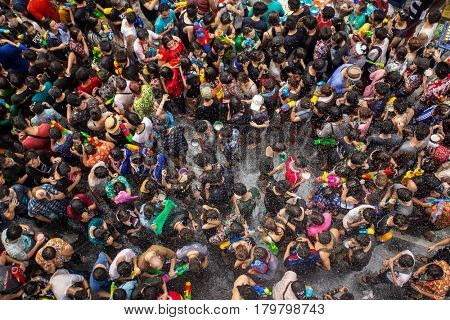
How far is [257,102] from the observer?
22.0 ft

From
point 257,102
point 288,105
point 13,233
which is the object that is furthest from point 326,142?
point 13,233

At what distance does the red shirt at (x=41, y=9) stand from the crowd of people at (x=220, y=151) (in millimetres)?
30

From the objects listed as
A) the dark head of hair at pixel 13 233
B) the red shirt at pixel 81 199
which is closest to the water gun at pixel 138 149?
the red shirt at pixel 81 199

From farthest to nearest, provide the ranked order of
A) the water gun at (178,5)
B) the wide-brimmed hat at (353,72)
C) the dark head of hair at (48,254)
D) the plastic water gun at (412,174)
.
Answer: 1. the water gun at (178,5)
2. the wide-brimmed hat at (353,72)
3. the plastic water gun at (412,174)
4. the dark head of hair at (48,254)

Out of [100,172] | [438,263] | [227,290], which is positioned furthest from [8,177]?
[438,263]

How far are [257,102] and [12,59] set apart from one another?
194 inches

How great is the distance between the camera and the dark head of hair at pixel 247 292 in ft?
17.0

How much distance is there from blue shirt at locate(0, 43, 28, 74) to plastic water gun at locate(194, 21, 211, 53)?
11.4 feet

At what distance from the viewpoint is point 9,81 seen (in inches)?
289

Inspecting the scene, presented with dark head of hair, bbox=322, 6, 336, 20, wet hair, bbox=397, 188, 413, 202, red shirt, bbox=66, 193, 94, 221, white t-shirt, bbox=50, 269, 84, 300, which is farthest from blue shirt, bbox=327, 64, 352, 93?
white t-shirt, bbox=50, 269, 84, 300

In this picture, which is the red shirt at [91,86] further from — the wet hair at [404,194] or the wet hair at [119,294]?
the wet hair at [404,194]

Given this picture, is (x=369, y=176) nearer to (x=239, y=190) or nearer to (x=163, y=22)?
(x=239, y=190)

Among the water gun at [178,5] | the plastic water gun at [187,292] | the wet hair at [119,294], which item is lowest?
the plastic water gun at [187,292]

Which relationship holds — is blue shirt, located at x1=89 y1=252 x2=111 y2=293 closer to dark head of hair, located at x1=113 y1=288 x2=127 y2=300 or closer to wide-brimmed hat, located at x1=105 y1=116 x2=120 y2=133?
dark head of hair, located at x1=113 y1=288 x2=127 y2=300
